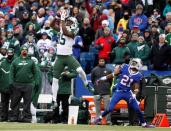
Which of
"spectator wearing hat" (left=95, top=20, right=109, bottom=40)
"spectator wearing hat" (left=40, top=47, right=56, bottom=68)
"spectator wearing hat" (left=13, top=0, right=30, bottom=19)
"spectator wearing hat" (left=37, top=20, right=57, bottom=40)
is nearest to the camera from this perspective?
"spectator wearing hat" (left=40, top=47, right=56, bottom=68)

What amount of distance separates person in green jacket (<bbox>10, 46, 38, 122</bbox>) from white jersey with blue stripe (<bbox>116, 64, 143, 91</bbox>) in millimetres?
2810

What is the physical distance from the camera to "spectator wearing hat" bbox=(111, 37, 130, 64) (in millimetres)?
23500

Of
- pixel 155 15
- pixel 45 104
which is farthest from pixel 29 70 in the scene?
pixel 155 15

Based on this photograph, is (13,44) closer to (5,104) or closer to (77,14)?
(77,14)

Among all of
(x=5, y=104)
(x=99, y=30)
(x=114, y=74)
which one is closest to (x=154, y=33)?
(x=99, y=30)

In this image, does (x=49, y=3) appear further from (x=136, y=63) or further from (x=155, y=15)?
(x=136, y=63)

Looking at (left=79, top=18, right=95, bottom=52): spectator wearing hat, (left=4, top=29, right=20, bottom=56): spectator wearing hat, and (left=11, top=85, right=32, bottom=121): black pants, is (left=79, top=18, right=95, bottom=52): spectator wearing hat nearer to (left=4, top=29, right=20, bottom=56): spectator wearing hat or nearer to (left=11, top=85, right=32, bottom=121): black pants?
(left=4, top=29, right=20, bottom=56): spectator wearing hat

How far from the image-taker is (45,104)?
77.2ft

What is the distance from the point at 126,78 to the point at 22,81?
319 centimetres

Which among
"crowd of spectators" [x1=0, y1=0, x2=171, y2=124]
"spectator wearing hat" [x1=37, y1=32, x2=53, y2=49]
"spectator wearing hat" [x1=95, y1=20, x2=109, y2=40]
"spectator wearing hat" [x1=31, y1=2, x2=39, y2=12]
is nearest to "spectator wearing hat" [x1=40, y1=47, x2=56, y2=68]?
"crowd of spectators" [x1=0, y1=0, x2=171, y2=124]

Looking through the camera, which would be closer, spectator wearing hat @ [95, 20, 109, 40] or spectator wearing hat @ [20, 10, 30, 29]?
spectator wearing hat @ [95, 20, 109, 40]

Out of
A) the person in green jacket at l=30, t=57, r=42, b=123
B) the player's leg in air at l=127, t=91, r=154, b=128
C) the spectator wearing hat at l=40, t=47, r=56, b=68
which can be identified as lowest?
the player's leg in air at l=127, t=91, r=154, b=128

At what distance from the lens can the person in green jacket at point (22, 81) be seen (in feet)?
73.3

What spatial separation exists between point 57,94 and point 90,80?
84.2 inches
